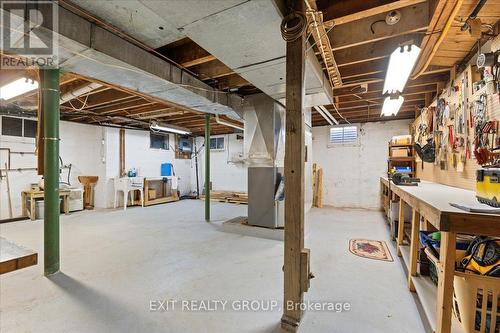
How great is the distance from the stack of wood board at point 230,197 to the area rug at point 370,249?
3904 mm

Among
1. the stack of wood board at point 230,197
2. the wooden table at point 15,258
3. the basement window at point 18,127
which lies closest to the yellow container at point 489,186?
the wooden table at point 15,258

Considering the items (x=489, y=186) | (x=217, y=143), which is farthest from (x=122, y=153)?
(x=489, y=186)

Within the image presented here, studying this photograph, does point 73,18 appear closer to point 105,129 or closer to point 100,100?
point 100,100

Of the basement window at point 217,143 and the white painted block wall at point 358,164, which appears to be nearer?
the white painted block wall at point 358,164

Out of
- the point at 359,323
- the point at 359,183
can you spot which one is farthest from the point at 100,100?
the point at 359,183

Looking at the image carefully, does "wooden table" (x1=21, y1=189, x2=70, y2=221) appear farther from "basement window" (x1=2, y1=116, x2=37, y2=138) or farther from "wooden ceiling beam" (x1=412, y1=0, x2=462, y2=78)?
"wooden ceiling beam" (x1=412, y1=0, x2=462, y2=78)

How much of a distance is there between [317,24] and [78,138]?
6.85 m

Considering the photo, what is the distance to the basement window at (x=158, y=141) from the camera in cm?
757

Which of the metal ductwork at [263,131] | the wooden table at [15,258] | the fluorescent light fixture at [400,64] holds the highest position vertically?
the fluorescent light fixture at [400,64]

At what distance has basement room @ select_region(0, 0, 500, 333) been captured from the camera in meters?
1.51

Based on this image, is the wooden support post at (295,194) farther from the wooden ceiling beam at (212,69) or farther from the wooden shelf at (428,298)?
the wooden ceiling beam at (212,69)

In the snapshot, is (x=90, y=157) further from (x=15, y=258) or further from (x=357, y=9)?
(x=357, y=9)

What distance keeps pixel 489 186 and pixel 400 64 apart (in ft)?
4.84

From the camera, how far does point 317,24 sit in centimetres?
181
